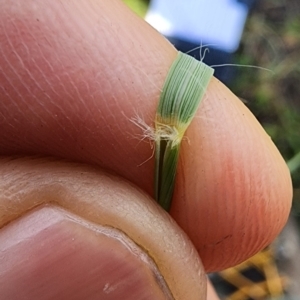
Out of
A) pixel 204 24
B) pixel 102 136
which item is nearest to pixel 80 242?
pixel 102 136

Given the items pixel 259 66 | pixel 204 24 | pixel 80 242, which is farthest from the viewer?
pixel 259 66

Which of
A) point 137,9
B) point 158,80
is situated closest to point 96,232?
point 158,80

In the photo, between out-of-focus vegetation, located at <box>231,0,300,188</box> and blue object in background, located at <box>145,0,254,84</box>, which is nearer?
Answer: blue object in background, located at <box>145,0,254,84</box>

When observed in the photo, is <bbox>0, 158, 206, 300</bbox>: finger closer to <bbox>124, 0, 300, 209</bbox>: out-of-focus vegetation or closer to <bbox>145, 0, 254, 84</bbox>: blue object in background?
<bbox>145, 0, 254, 84</bbox>: blue object in background

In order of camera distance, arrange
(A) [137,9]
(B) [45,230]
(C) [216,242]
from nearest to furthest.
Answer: (B) [45,230], (C) [216,242], (A) [137,9]

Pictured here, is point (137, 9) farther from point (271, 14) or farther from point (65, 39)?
point (65, 39)

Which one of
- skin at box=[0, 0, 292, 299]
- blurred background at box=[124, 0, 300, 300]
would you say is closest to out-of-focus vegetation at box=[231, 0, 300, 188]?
blurred background at box=[124, 0, 300, 300]

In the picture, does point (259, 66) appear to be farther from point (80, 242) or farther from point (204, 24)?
point (80, 242)
